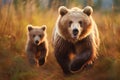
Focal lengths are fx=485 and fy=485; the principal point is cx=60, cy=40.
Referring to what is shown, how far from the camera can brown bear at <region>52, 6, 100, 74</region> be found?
5.39m

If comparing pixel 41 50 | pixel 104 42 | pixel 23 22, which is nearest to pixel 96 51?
pixel 104 42

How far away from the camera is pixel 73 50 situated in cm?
560

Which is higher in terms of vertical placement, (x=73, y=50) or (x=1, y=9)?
(x=1, y=9)

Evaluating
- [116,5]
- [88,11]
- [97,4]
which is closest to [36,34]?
[88,11]

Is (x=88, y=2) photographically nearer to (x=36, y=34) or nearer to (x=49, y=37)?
(x=49, y=37)

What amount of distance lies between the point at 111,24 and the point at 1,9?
1.40 metres

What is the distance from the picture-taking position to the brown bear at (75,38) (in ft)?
17.7

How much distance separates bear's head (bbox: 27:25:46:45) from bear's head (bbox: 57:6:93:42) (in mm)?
321

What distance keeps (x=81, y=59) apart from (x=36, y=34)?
639mm

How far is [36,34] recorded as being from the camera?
18.8ft

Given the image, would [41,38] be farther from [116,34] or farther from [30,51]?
[116,34]

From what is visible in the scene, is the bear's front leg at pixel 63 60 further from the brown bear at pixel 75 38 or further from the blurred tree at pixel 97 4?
the blurred tree at pixel 97 4

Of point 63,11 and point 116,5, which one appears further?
point 116,5

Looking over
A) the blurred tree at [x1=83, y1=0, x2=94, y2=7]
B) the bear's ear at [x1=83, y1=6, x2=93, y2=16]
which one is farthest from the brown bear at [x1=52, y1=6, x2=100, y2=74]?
the blurred tree at [x1=83, y1=0, x2=94, y2=7]
